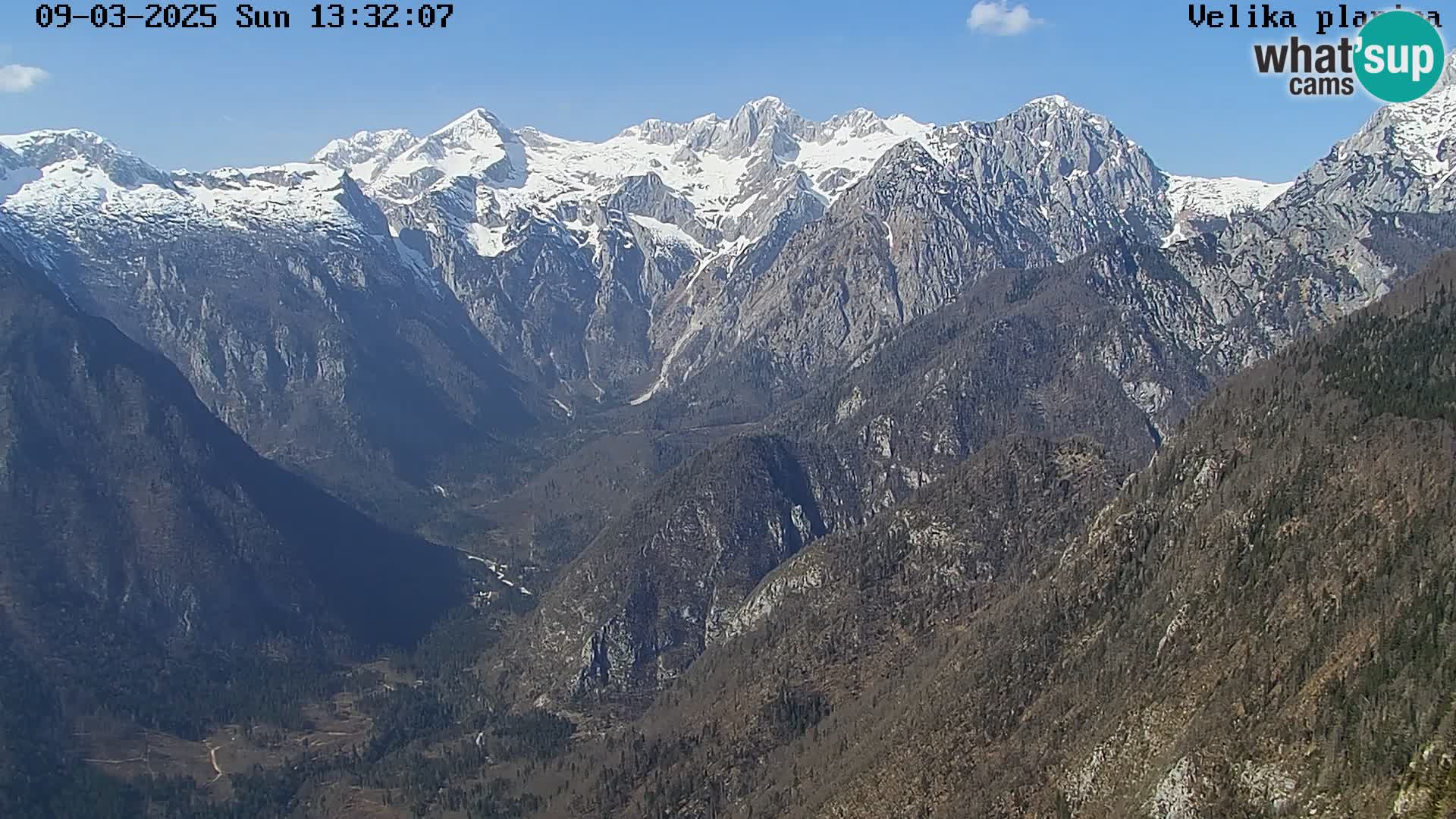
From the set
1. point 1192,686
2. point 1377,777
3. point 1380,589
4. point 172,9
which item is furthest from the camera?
point 1192,686

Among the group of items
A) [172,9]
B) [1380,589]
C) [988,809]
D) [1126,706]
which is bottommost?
[988,809]

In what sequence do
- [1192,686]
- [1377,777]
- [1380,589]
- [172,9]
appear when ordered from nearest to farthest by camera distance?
[1377,777] → [172,9] → [1380,589] → [1192,686]

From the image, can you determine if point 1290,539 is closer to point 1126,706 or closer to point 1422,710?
point 1126,706

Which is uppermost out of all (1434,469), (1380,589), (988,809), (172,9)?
(172,9)

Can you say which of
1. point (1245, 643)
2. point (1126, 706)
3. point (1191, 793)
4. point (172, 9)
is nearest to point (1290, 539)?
point (1245, 643)

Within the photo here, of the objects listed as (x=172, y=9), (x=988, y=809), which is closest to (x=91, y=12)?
(x=172, y=9)

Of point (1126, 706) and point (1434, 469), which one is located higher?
point (1434, 469)

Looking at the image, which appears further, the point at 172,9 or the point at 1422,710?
the point at 172,9

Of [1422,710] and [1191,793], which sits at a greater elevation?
[1422,710]

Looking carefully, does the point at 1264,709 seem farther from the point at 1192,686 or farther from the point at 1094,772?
the point at 1094,772
